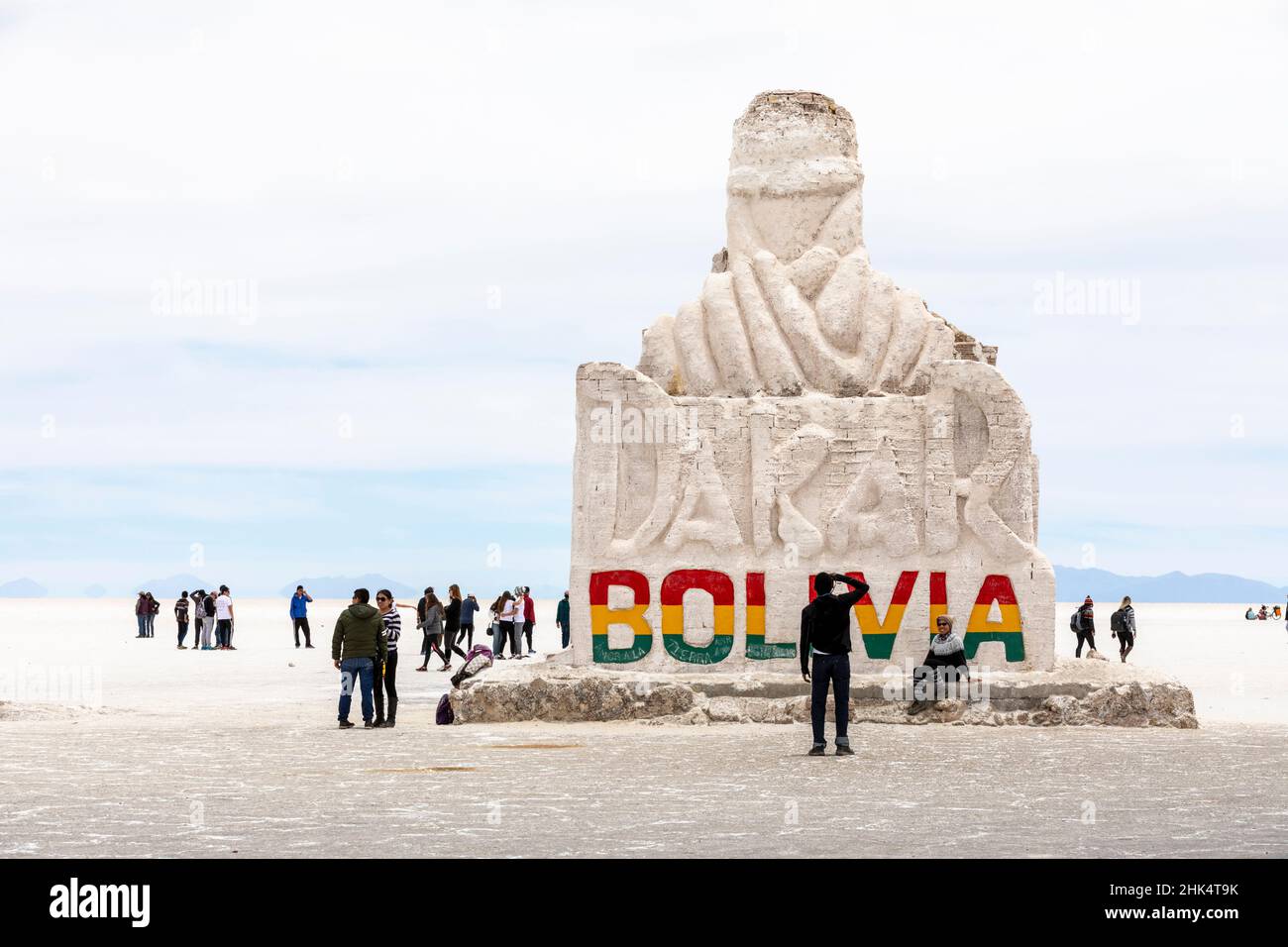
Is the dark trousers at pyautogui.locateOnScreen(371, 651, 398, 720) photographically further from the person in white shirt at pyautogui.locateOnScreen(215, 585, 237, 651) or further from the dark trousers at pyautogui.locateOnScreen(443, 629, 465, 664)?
the person in white shirt at pyautogui.locateOnScreen(215, 585, 237, 651)

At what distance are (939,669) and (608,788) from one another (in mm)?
6570

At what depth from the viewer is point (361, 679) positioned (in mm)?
17484

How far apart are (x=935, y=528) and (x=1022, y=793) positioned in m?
6.92

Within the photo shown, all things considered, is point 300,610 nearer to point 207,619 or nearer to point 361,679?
point 207,619

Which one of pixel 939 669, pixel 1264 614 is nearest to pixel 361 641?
pixel 939 669

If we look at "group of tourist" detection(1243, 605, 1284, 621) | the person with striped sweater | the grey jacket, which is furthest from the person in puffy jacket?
"group of tourist" detection(1243, 605, 1284, 621)

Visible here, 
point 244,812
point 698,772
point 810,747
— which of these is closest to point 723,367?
point 810,747

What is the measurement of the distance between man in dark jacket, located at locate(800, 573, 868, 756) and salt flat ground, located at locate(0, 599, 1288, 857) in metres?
0.46

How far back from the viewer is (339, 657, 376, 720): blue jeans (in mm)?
17359

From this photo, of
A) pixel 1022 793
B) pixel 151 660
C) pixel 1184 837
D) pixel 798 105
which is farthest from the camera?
pixel 151 660

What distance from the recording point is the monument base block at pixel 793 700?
58.4 feet

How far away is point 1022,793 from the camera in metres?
11.8

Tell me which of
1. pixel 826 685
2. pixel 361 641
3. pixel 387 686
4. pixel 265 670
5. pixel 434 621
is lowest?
pixel 265 670
